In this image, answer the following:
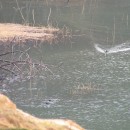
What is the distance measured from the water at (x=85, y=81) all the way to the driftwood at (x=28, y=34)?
88cm

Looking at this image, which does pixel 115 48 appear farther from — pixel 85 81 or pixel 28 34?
pixel 85 81

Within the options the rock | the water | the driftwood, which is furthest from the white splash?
the rock

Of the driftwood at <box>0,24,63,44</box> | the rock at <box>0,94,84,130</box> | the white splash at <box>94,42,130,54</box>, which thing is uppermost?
the driftwood at <box>0,24,63,44</box>

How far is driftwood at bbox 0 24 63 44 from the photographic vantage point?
63.6ft

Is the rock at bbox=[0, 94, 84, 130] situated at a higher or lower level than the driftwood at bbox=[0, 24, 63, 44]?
lower

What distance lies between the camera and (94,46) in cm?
1820

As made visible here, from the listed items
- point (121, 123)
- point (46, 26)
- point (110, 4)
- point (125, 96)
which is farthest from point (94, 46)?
point (110, 4)

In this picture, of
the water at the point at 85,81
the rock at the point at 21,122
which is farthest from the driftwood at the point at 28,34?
the rock at the point at 21,122

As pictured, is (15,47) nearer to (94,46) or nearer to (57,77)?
(94,46)

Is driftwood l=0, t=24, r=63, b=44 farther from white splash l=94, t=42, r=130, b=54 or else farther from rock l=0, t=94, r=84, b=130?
rock l=0, t=94, r=84, b=130

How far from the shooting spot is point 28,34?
19984 mm

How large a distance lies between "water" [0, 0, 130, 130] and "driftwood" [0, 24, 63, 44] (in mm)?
883

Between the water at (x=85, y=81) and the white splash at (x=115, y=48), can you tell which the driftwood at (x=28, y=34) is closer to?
the water at (x=85, y=81)

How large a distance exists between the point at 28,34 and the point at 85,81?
7202mm
